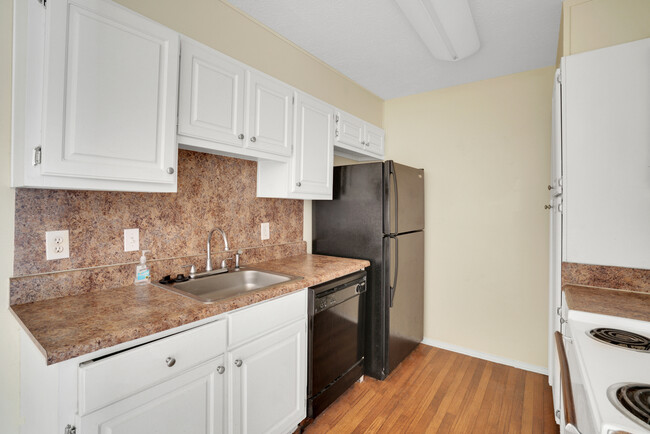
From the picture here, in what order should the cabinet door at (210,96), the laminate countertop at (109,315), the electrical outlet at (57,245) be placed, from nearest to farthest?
the laminate countertop at (109,315) → the electrical outlet at (57,245) → the cabinet door at (210,96)

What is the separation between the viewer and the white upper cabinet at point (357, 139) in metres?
2.57

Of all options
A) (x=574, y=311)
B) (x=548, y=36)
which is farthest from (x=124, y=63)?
(x=548, y=36)

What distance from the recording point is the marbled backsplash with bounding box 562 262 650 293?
5.18 feet

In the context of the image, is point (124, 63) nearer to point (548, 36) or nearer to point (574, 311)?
point (574, 311)

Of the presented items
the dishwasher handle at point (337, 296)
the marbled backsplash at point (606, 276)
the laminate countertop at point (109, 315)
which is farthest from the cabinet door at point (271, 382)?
the marbled backsplash at point (606, 276)

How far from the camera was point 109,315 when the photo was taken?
45.0 inches

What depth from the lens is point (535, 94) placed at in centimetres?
265

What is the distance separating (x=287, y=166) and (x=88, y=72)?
1.13 meters

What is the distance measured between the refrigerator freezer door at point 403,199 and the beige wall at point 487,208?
11.2 inches

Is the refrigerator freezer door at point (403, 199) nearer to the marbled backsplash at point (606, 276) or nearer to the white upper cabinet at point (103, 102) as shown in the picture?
the marbled backsplash at point (606, 276)

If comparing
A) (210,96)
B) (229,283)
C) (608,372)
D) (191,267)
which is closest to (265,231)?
(229,283)

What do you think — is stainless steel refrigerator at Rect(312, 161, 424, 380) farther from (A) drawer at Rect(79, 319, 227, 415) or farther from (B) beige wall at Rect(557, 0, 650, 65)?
(A) drawer at Rect(79, 319, 227, 415)

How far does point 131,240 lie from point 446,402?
7.46 feet

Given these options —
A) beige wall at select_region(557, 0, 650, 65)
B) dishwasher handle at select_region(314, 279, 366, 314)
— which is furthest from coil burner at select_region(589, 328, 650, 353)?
beige wall at select_region(557, 0, 650, 65)
